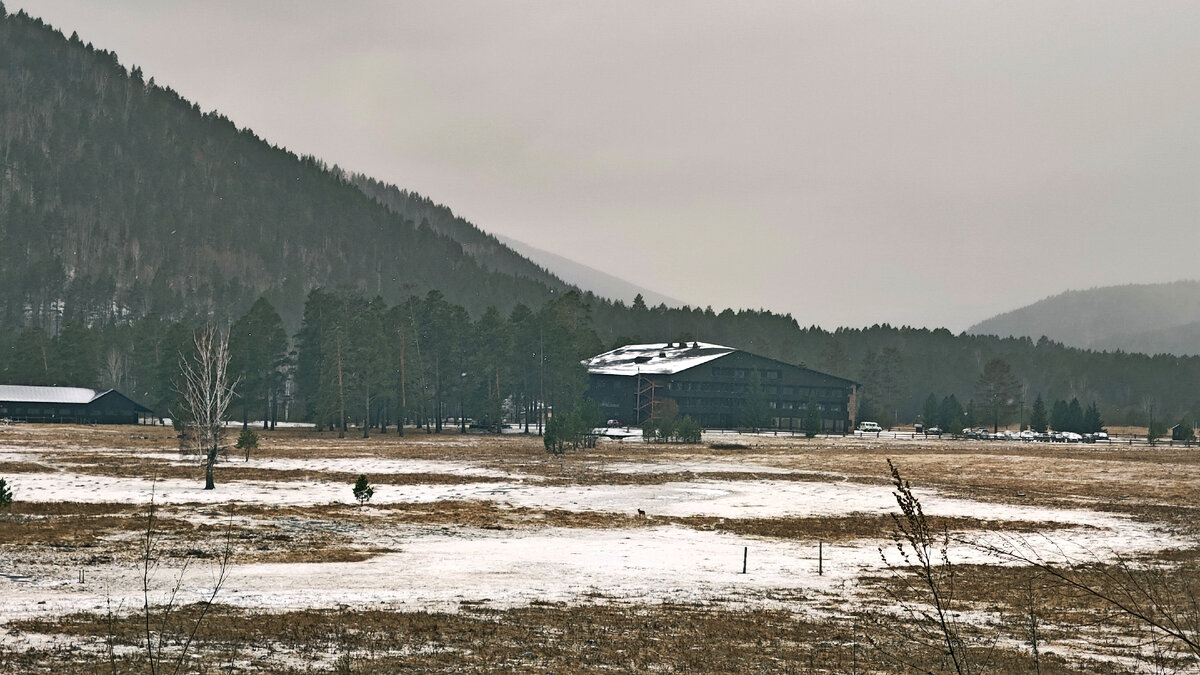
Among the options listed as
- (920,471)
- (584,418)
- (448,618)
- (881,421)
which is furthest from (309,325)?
(448,618)

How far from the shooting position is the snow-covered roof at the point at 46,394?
11319cm

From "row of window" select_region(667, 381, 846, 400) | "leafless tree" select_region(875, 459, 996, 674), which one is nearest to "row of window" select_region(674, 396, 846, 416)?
"row of window" select_region(667, 381, 846, 400)

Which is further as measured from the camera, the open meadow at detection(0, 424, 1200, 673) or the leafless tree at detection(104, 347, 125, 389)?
the leafless tree at detection(104, 347, 125, 389)

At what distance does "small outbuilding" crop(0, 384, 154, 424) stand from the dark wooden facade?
58.0 m

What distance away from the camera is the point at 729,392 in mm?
133500

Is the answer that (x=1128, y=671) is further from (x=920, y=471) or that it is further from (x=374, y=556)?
(x=920, y=471)

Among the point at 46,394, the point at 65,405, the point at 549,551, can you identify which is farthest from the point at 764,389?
the point at 549,551

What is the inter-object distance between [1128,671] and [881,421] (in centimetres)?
14996

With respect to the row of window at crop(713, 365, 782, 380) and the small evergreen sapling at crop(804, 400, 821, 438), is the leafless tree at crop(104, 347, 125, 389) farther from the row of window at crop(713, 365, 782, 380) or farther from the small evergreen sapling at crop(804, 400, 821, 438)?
the small evergreen sapling at crop(804, 400, 821, 438)

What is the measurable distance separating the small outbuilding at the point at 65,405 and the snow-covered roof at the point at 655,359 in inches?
2297

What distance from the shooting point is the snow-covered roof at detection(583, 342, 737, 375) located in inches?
5212

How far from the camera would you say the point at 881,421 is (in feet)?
523

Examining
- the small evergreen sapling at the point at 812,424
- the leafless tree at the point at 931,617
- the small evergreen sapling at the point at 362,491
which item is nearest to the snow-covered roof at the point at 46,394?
the small evergreen sapling at the point at 812,424

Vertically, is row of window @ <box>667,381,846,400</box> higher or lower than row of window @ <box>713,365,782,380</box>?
lower
